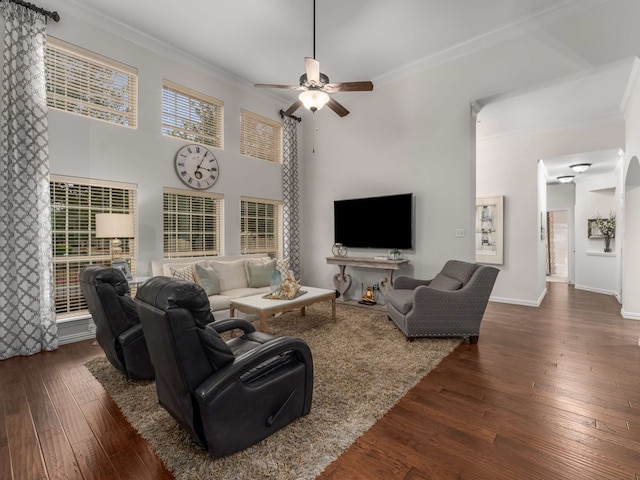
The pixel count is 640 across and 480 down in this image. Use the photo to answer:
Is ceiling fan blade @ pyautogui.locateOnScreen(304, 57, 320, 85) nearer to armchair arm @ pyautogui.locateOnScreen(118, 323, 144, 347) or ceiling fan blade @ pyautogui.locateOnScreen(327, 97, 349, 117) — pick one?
ceiling fan blade @ pyautogui.locateOnScreen(327, 97, 349, 117)

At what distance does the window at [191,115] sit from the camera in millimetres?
4793

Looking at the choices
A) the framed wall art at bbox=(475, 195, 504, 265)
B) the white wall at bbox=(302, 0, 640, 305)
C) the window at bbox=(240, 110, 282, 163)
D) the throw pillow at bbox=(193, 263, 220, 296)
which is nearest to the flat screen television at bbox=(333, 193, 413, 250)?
the white wall at bbox=(302, 0, 640, 305)

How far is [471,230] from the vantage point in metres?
4.73

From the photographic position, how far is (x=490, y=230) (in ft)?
20.9

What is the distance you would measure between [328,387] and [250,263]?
9.67 ft

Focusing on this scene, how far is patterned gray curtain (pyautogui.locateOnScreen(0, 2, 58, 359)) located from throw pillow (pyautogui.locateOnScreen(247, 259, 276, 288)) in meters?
2.46

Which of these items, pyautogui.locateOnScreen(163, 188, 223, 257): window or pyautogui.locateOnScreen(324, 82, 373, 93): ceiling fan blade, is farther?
pyautogui.locateOnScreen(163, 188, 223, 257): window

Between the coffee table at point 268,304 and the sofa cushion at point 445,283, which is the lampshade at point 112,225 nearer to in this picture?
the coffee table at point 268,304

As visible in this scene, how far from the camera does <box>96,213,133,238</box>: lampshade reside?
3.60 metres

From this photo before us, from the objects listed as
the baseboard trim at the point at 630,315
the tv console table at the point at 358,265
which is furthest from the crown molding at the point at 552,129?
the tv console table at the point at 358,265

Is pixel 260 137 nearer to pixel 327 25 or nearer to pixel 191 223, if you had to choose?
pixel 191 223

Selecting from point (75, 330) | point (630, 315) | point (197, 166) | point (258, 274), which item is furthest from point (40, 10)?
point (630, 315)

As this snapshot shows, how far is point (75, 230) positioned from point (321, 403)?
3698mm

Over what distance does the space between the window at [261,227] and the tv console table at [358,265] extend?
129 cm
